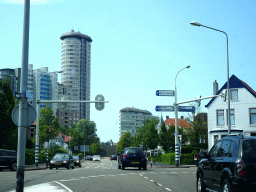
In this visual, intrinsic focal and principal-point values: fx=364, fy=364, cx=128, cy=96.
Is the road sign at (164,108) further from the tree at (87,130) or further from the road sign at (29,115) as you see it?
the tree at (87,130)

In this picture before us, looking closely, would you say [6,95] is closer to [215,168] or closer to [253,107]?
[215,168]

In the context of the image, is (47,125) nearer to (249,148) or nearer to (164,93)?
(164,93)

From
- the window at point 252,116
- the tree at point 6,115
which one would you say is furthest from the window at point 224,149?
the window at point 252,116

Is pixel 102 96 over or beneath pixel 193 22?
beneath

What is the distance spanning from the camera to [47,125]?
6069 centimetres

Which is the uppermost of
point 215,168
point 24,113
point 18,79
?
point 18,79

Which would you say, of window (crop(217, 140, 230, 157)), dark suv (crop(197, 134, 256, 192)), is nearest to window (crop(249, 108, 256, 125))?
dark suv (crop(197, 134, 256, 192))

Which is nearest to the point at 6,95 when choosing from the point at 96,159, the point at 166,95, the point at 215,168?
the point at 166,95

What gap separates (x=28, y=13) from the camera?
1046 cm

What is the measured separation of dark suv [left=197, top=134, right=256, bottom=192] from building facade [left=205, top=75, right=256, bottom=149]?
38.2 metres

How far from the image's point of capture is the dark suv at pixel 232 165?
Answer: 307 inches

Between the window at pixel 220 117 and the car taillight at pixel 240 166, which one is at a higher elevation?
the window at pixel 220 117

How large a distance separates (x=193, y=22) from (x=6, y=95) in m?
18.0

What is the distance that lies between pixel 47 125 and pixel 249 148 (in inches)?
2172
